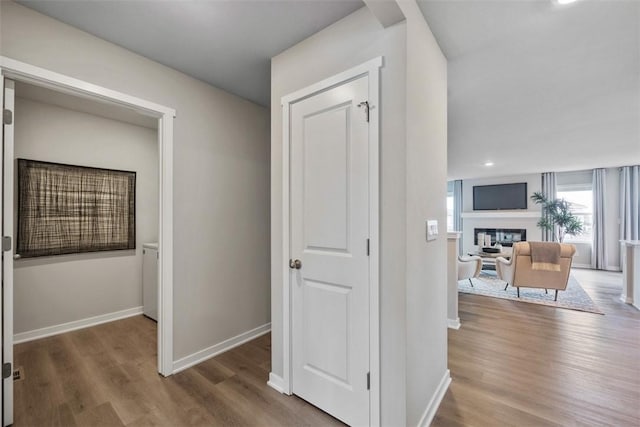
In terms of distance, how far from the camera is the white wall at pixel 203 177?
1815 millimetres

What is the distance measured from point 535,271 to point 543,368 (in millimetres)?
2402

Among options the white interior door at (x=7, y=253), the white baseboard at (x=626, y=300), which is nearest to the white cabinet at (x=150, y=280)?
the white interior door at (x=7, y=253)

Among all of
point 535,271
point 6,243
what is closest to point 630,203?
point 535,271

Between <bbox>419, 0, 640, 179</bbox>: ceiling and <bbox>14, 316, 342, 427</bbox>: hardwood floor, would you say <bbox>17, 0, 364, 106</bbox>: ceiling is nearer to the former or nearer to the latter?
<bbox>419, 0, 640, 179</bbox>: ceiling

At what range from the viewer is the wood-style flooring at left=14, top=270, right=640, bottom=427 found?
5.77 feet

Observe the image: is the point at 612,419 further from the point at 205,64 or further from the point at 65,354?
the point at 65,354

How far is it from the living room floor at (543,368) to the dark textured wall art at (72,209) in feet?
12.5

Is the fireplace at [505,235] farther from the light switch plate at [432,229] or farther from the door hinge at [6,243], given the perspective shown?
the door hinge at [6,243]

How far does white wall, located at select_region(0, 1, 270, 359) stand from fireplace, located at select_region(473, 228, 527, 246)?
7437mm

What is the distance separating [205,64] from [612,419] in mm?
3712

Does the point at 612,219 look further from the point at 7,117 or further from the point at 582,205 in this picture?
the point at 7,117

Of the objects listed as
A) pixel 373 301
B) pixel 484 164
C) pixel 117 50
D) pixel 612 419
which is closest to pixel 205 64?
pixel 117 50

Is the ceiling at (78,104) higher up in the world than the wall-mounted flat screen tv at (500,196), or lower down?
higher up

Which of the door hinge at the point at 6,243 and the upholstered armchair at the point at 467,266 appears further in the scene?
the upholstered armchair at the point at 467,266
